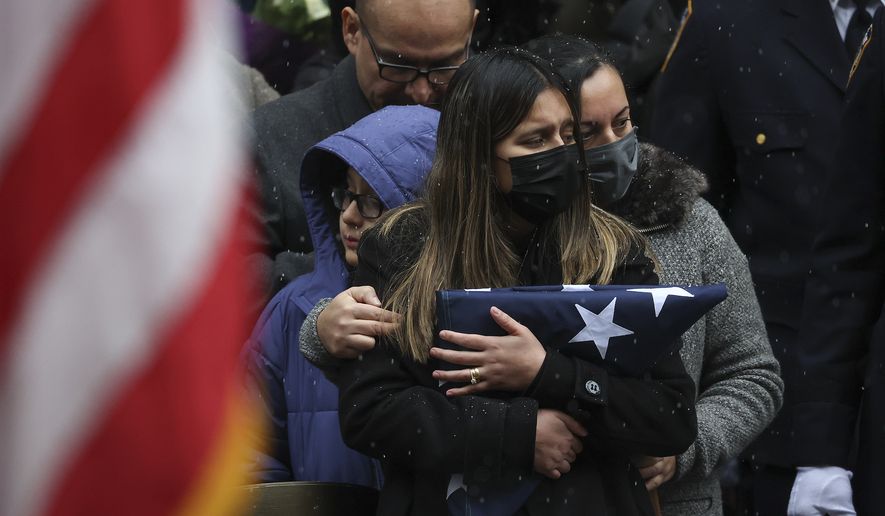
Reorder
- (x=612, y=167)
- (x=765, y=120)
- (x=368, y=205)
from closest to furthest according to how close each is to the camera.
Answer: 1. (x=612, y=167)
2. (x=368, y=205)
3. (x=765, y=120)

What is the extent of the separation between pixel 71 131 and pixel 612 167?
2.61 meters

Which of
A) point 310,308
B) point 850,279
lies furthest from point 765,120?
point 310,308

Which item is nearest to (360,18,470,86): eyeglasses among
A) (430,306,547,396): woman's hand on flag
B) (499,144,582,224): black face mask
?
(499,144,582,224): black face mask

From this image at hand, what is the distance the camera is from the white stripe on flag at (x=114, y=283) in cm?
165

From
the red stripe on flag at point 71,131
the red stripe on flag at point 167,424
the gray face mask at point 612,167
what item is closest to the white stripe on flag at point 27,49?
the red stripe on flag at point 71,131

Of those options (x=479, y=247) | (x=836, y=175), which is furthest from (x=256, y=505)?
(x=836, y=175)

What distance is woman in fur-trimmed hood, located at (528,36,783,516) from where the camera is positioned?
414cm

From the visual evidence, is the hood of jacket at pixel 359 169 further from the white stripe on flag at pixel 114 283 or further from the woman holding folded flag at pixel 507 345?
the white stripe on flag at pixel 114 283

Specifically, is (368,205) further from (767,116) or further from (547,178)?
(767,116)

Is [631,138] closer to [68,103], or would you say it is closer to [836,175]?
[836,175]

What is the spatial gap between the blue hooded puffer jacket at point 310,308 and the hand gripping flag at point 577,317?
0.74 meters

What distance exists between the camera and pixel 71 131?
168 centimetres

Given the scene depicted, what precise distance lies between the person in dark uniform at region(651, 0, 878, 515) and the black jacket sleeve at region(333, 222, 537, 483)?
112 inches

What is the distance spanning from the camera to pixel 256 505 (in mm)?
3775
